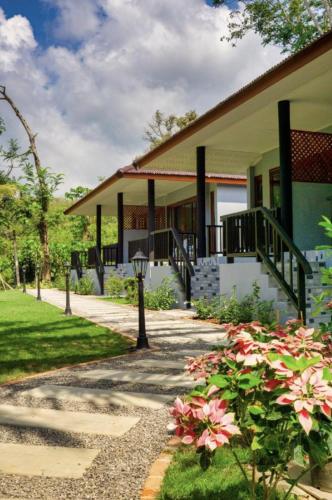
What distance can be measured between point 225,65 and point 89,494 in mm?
20049

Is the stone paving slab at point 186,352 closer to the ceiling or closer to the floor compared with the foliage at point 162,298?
closer to the floor

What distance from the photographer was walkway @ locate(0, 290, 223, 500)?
245 centimetres

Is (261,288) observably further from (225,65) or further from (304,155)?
(225,65)

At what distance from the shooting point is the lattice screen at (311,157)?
28.0 feet

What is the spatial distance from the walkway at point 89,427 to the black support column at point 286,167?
10.8ft

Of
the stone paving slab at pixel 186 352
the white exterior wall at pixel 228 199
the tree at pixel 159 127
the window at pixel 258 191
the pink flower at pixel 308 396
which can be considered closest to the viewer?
the pink flower at pixel 308 396

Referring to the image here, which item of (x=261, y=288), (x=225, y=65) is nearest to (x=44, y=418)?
(x=261, y=288)

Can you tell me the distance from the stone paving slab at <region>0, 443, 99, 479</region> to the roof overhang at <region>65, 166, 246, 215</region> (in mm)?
A: 12072

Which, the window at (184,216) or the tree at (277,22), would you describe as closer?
the tree at (277,22)

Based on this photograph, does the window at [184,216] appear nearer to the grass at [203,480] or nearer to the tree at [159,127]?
the grass at [203,480]

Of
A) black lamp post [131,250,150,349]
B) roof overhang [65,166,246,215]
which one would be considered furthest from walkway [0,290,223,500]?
roof overhang [65,166,246,215]

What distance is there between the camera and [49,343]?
6707 mm

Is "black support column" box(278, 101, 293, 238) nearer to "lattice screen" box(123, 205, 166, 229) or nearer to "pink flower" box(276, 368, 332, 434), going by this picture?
"pink flower" box(276, 368, 332, 434)

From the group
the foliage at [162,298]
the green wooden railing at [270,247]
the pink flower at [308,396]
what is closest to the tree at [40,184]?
the foliage at [162,298]
